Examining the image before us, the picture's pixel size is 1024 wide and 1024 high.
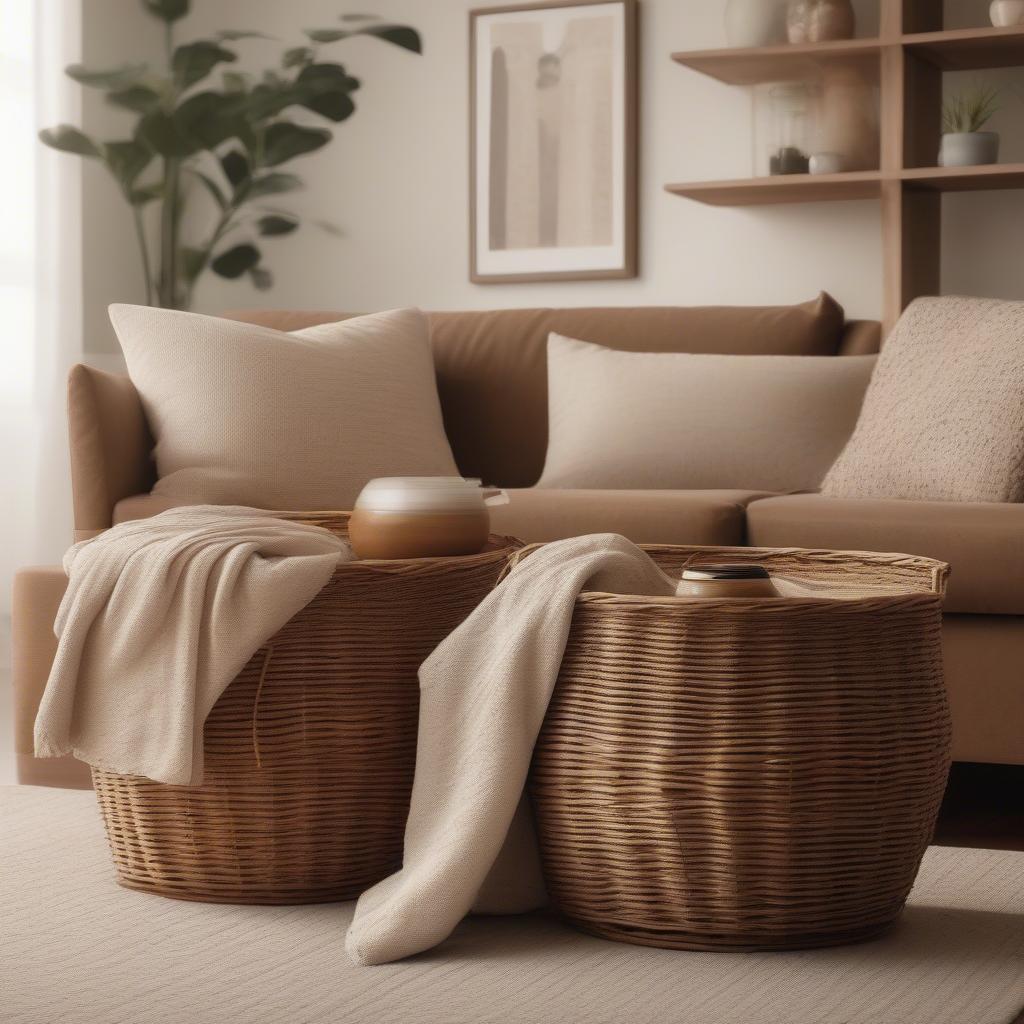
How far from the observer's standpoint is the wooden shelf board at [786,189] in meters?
3.62

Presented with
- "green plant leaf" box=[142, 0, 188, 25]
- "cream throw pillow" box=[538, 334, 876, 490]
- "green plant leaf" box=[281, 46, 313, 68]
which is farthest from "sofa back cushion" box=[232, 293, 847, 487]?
"green plant leaf" box=[142, 0, 188, 25]

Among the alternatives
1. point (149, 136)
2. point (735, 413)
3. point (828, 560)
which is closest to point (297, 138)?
point (149, 136)

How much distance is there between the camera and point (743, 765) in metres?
1.57

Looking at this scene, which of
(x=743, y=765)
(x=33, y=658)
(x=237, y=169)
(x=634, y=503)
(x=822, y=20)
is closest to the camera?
(x=743, y=765)

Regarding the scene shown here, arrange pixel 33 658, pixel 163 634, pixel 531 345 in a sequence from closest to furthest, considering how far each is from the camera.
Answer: pixel 163 634 → pixel 33 658 → pixel 531 345

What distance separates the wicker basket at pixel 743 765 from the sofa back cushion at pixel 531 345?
1.79m

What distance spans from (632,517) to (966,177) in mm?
1366

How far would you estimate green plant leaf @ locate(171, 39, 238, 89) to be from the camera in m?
4.31

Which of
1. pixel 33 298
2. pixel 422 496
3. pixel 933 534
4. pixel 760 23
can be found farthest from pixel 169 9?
pixel 422 496

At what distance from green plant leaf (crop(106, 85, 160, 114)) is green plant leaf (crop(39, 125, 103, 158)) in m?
0.16

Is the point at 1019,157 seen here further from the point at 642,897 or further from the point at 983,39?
the point at 642,897

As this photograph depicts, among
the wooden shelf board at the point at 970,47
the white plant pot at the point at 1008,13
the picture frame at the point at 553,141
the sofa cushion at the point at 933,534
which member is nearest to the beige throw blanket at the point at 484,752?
the sofa cushion at the point at 933,534

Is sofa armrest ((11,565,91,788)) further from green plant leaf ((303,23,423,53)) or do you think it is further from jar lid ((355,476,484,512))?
green plant leaf ((303,23,423,53))

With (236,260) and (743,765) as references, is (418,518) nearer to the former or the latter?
(743,765)
